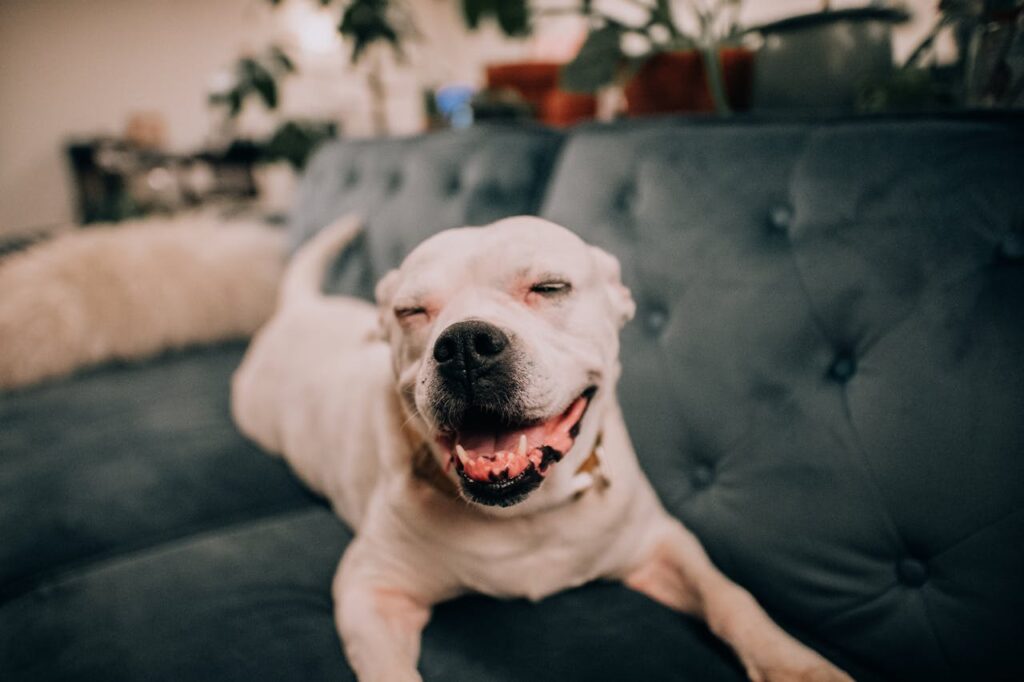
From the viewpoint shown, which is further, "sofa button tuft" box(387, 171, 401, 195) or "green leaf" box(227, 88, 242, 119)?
"green leaf" box(227, 88, 242, 119)

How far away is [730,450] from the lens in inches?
41.7

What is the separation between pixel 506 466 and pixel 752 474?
1.60 ft

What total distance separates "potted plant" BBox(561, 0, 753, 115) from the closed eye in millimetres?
728

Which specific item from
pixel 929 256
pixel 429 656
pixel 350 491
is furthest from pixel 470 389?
pixel 929 256

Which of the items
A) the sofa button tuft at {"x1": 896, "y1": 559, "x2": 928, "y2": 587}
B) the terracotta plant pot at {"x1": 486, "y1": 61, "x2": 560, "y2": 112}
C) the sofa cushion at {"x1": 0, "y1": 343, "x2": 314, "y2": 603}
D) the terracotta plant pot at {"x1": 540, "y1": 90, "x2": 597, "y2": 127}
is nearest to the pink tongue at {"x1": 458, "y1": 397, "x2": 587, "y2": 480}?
the sofa button tuft at {"x1": 896, "y1": 559, "x2": 928, "y2": 587}

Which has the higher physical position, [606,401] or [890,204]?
[890,204]

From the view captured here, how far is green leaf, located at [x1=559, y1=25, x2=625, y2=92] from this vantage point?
1.38 m

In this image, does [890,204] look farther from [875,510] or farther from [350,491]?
[350,491]

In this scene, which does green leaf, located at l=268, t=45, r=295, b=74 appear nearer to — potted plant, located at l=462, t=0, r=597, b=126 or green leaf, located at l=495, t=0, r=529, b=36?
potted plant, located at l=462, t=0, r=597, b=126

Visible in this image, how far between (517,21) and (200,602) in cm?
145

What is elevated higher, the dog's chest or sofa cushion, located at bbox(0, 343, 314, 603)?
the dog's chest

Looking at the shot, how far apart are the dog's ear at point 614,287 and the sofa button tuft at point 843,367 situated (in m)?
0.33

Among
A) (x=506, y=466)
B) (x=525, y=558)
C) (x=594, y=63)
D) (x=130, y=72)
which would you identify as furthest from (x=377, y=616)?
(x=130, y=72)

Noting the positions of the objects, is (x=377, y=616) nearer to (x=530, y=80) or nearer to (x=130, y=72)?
(x=530, y=80)
